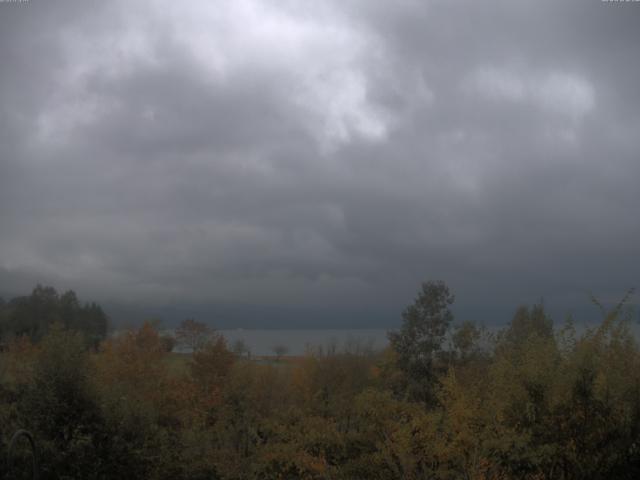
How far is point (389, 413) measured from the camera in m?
18.7

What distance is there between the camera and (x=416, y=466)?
1505 centimetres

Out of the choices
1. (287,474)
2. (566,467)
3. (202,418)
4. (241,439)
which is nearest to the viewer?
(566,467)

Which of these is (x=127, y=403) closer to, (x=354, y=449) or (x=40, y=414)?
(x=40, y=414)

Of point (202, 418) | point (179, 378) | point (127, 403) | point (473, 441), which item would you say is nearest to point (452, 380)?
point (473, 441)

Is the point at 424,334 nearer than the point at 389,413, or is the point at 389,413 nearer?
the point at 389,413

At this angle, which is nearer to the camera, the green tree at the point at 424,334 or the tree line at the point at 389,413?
the tree line at the point at 389,413

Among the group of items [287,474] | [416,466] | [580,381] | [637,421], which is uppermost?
[580,381]

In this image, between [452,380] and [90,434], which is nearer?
[452,380]

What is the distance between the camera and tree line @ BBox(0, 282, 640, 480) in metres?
13.0

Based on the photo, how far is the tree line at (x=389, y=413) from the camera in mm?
12969

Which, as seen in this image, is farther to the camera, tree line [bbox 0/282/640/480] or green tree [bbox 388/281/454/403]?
green tree [bbox 388/281/454/403]

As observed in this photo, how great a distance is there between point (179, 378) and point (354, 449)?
14.7m

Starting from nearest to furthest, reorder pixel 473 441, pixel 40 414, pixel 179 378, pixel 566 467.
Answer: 1. pixel 566 467
2. pixel 473 441
3. pixel 40 414
4. pixel 179 378

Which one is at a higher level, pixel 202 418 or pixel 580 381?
pixel 580 381
